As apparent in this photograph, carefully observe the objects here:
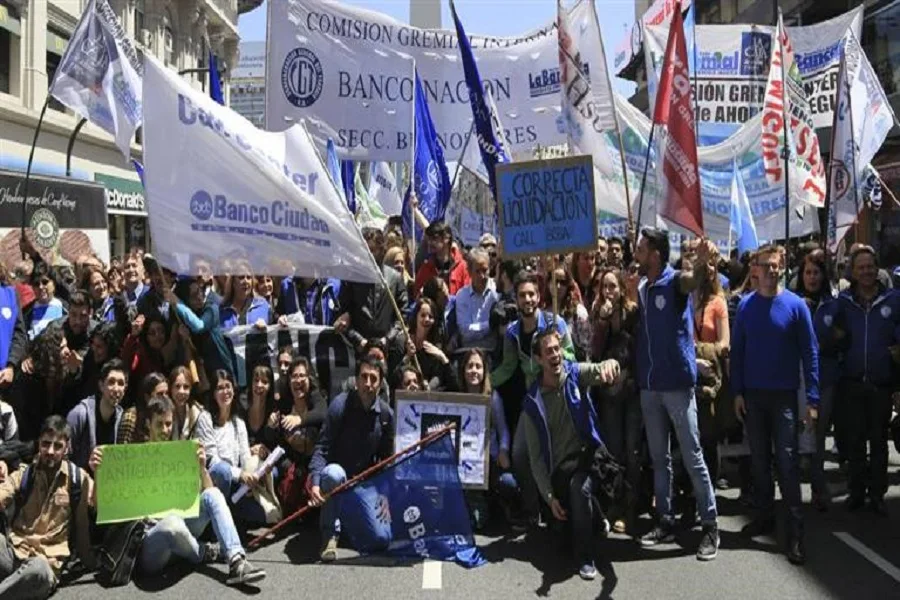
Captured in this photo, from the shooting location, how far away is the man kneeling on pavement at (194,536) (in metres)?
5.68

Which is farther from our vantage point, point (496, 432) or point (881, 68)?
point (881, 68)

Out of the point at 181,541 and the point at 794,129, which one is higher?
the point at 794,129

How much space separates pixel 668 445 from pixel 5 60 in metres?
24.3

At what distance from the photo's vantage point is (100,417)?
6.21m

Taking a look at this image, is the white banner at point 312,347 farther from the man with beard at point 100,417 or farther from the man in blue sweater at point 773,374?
the man in blue sweater at point 773,374

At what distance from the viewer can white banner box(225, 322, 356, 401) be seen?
7688mm

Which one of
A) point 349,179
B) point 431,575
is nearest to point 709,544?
point 431,575

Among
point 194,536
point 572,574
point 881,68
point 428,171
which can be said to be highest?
point 881,68

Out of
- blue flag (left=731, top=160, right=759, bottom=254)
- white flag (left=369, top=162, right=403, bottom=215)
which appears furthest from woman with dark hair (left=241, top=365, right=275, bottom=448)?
white flag (left=369, top=162, right=403, bottom=215)

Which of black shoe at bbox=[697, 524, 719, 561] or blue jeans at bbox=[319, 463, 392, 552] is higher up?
blue jeans at bbox=[319, 463, 392, 552]

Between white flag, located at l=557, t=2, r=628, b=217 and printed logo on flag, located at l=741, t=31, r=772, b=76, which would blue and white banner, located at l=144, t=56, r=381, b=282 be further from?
printed logo on flag, located at l=741, t=31, r=772, b=76

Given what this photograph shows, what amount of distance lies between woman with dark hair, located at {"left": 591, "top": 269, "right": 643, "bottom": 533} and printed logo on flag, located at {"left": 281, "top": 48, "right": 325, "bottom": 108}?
422 cm

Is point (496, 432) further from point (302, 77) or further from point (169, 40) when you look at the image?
point (169, 40)

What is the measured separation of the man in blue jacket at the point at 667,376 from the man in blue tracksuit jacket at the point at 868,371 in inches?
64.2
